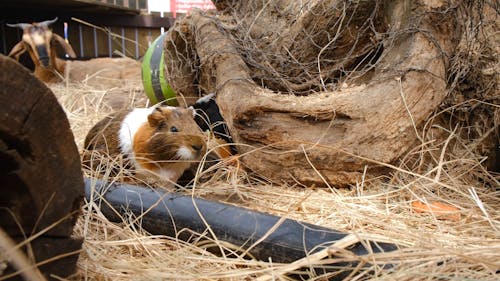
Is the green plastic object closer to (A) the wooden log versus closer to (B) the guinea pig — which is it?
(B) the guinea pig

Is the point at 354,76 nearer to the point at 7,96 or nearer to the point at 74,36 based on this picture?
the point at 7,96

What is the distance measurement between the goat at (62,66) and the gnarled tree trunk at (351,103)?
145 inches

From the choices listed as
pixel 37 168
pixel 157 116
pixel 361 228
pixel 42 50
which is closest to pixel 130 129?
pixel 157 116

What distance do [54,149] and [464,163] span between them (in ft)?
7.38

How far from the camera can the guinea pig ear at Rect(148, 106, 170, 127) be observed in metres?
2.58

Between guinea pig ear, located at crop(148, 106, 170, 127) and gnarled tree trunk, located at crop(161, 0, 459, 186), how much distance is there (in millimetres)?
390

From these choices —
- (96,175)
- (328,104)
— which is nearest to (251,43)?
(328,104)

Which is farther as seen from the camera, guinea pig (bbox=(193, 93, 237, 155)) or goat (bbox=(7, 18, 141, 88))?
goat (bbox=(7, 18, 141, 88))

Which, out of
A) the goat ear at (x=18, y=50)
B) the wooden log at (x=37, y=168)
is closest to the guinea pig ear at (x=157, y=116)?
the wooden log at (x=37, y=168)

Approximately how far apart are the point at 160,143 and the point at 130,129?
0.29 metres

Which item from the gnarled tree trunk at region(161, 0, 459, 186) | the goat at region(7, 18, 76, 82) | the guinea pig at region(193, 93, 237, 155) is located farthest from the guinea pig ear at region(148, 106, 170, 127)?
the goat at region(7, 18, 76, 82)

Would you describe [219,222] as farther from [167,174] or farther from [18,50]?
[18,50]

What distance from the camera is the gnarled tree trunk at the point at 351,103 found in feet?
8.35

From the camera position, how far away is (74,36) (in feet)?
30.1
